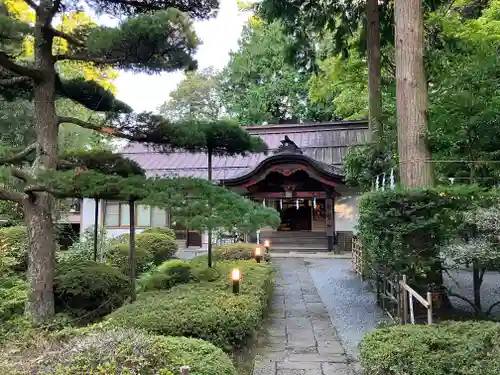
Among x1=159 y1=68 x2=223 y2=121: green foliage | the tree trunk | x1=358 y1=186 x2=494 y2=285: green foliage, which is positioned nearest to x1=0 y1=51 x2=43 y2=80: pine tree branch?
the tree trunk

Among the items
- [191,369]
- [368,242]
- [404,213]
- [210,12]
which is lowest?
[191,369]

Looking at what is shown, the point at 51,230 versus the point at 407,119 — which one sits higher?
the point at 407,119

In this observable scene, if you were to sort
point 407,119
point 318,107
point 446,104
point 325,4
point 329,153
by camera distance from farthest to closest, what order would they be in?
point 318,107 → point 329,153 → point 325,4 → point 446,104 → point 407,119

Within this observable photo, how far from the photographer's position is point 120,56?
547 cm

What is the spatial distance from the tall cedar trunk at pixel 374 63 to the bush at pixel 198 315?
18.8ft

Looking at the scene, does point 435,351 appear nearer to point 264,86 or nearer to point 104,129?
point 104,129

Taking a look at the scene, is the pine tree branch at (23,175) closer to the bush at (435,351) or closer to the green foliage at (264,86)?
the bush at (435,351)

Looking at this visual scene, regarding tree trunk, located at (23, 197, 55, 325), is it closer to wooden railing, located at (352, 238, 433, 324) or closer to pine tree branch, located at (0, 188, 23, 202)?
pine tree branch, located at (0, 188, 23, 202)

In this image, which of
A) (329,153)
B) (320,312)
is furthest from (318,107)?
(320,312)

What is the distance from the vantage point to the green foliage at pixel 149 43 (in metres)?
4.81

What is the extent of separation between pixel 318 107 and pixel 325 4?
1476cm

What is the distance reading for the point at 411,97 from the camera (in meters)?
6.81

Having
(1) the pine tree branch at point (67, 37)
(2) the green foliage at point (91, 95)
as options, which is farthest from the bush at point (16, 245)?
(1) the pine tree branch at point (67, 37)

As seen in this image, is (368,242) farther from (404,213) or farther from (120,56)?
(120,56)
